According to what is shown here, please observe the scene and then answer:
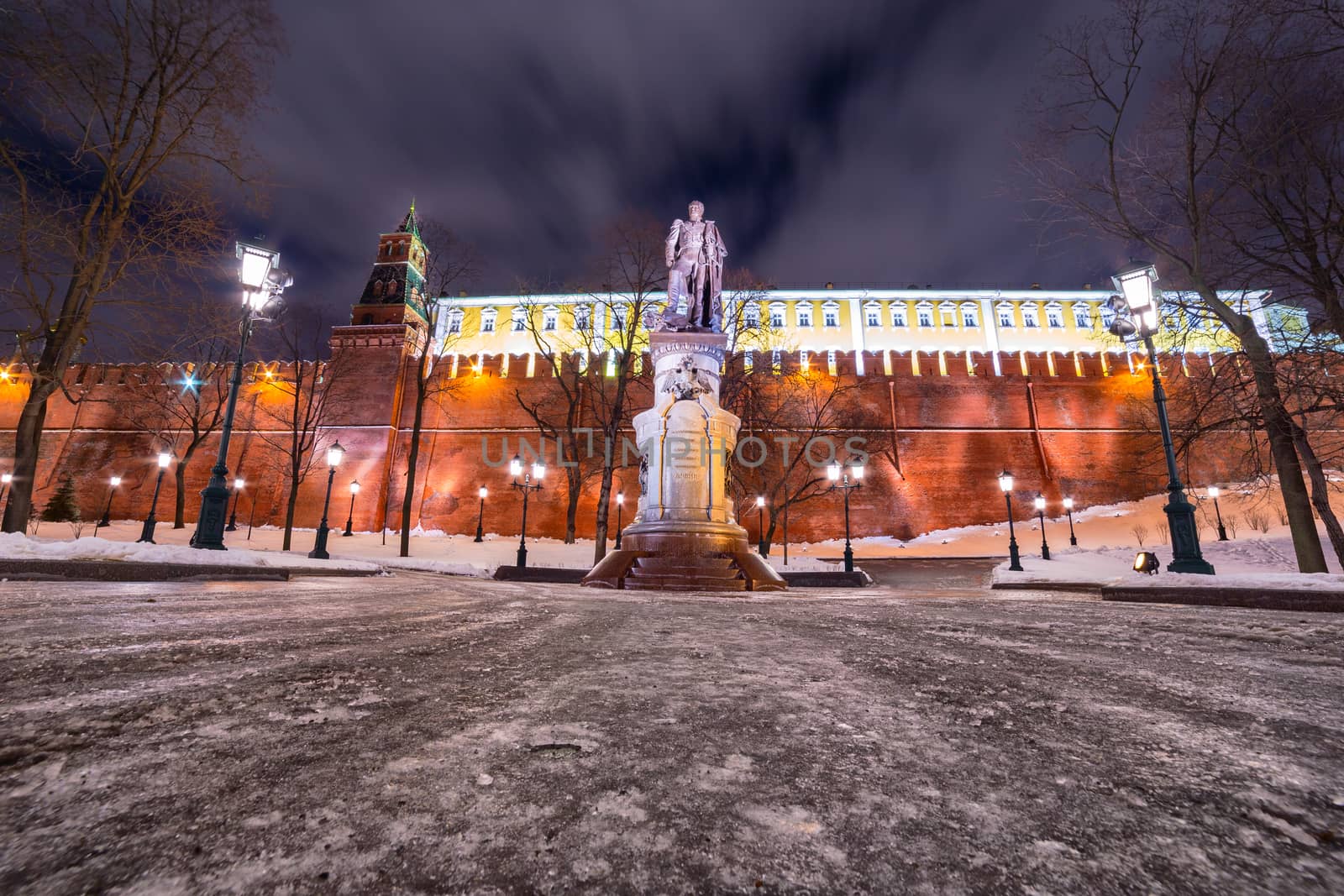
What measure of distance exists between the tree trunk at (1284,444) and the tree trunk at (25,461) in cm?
1971

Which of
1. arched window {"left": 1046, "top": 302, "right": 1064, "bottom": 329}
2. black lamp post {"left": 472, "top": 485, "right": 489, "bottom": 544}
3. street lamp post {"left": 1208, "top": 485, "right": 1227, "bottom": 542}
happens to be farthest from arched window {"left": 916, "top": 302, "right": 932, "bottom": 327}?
black lamp post {"left": 472, "top": 485, "right": 489, "bottom": 544}

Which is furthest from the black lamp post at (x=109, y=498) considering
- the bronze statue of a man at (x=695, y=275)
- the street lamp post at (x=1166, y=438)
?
the street lamp post at (x=1166, y=438)

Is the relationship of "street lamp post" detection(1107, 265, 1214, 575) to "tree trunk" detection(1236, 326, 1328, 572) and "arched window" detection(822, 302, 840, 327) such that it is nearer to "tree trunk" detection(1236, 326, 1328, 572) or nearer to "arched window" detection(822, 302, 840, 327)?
"tree trunk" detection(1236, 326, 1328, 572)

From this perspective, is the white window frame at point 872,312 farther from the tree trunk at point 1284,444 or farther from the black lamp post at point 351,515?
the black lamp post at point 351,515

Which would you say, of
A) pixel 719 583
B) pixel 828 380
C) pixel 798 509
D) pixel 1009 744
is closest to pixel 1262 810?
pixel 1009 744

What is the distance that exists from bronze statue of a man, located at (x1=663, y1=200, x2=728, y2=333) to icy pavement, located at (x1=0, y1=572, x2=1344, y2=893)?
9.70 m

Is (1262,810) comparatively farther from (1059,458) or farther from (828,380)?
(1059,458)

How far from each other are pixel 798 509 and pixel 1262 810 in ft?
93.2

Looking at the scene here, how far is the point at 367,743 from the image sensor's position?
1016 millimetres

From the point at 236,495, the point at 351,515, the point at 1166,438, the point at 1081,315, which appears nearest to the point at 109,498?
the point at 236,495

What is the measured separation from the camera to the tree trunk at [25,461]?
9320 millimetres

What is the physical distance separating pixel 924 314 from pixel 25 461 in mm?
46885

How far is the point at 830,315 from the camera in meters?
44.6

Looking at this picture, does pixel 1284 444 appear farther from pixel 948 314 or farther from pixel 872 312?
pixel 948 314
